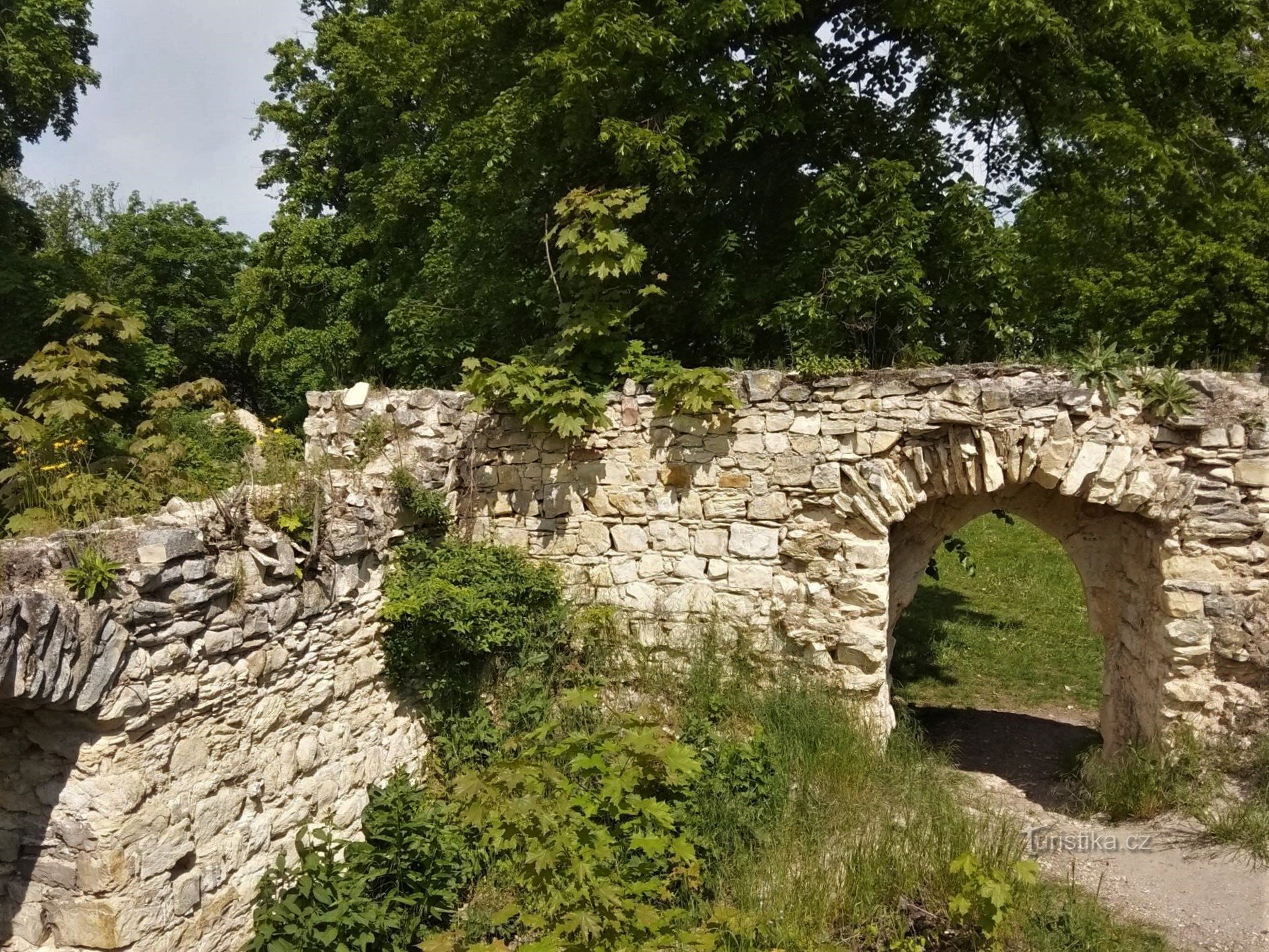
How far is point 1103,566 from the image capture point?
7.01 meters

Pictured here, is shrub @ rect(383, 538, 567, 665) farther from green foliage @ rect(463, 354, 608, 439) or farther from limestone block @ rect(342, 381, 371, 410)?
limestone block @ rect(342, 381, 371, 410)

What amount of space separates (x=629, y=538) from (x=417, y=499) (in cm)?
173

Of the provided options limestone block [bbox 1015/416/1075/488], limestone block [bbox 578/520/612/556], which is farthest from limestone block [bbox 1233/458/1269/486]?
limestone block [bbox 578/520/612/556]

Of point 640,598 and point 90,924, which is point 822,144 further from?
point 90,924

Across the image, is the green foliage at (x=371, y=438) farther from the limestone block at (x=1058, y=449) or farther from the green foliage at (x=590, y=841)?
the limestone block at (x=1058, y=449)

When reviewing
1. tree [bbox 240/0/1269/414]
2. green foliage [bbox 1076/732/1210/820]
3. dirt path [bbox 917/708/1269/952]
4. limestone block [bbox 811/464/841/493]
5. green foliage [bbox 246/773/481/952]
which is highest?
tree [bbox 240/0/1269/414]

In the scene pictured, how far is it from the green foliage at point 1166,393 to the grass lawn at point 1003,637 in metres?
3.60

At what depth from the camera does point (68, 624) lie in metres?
3.93

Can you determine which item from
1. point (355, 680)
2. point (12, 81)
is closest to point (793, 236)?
point (355, 680)

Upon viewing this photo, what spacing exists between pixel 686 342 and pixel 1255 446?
16.0 feet

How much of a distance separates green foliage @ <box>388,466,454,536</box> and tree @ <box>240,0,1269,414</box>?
7.14ft

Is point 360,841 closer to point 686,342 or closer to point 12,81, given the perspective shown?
point 686,342

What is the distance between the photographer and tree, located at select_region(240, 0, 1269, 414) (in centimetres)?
719

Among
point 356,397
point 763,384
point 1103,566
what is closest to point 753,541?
point 763,384
